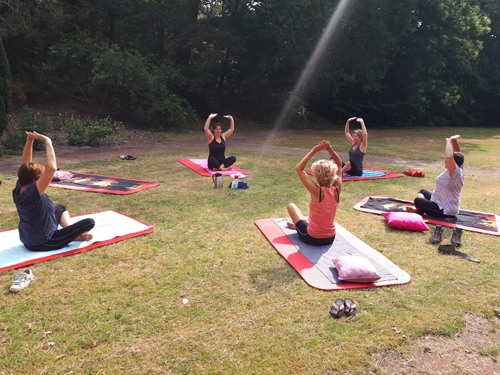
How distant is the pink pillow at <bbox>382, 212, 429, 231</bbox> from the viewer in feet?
17.9

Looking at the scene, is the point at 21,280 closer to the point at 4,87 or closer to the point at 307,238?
the point at 307,238

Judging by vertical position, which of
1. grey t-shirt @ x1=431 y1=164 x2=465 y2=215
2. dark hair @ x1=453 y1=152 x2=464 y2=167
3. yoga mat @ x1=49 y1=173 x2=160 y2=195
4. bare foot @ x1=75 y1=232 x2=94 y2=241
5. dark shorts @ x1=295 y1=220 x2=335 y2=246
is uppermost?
dark hair @ x1=453 y1=152 x2=464 y2=167

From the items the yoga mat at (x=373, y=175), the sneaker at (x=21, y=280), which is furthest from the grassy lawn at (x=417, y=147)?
the sneaker at (x=21, y=280)

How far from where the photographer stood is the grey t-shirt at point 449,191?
5773 millimetres

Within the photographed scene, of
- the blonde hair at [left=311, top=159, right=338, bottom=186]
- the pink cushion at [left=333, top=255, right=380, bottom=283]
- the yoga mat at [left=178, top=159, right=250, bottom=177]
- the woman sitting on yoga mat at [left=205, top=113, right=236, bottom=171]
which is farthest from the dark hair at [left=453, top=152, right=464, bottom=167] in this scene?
the woman sitting on yoga mat at [left=205, top=113, right=236, bottom=171]

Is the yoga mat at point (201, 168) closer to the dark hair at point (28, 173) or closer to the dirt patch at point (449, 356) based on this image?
the dark hair at point (28, 173)

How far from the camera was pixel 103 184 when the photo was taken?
757 cm

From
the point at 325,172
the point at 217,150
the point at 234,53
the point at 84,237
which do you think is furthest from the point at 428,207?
the point at 234,53

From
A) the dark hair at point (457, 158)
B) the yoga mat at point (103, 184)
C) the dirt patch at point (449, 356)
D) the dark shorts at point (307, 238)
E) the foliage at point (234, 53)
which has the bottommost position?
the yoga mat at point (103, 184)

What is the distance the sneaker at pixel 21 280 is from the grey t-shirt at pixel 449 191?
19.3 ft

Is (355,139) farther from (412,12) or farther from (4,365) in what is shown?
(412,12)

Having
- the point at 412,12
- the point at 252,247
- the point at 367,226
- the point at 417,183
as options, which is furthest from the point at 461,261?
the point at 412,12

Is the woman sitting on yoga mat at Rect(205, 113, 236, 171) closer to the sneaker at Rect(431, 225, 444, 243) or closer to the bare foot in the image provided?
the bare foot

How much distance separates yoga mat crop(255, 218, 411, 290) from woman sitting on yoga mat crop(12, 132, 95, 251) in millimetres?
2483
